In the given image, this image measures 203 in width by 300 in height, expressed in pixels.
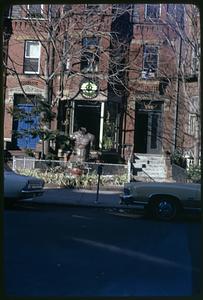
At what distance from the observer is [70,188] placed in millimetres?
8375

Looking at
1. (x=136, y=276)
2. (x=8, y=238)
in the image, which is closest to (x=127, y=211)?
(x=136, y=276)

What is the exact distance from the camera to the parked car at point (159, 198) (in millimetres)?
6328

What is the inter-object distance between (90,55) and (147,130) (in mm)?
4671

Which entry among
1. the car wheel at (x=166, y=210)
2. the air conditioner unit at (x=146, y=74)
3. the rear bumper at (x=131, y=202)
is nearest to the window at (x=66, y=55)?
the air conditioner unit at (x=146, y=74)

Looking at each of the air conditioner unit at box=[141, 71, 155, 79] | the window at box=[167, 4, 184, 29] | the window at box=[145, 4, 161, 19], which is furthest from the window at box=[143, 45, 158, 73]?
the window at box=[145, 4, 161, 19]

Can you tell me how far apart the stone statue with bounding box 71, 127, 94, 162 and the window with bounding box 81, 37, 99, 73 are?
2.45 m

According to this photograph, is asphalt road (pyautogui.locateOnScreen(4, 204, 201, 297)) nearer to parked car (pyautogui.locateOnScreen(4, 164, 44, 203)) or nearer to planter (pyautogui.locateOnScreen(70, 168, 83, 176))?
parked car (pyautogui.locateOnScreen(4, 164, 44, 203))

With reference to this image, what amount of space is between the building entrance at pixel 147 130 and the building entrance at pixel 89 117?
77cm

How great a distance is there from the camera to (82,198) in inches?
289

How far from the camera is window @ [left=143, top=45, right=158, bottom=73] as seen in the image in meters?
13.1

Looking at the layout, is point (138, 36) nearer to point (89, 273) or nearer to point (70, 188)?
point (70, 188)

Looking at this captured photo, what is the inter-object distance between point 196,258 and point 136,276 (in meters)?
0.62

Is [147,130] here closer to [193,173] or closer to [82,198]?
[82,198]

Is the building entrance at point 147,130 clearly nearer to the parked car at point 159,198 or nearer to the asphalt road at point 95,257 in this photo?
the parked car at point 159,198
